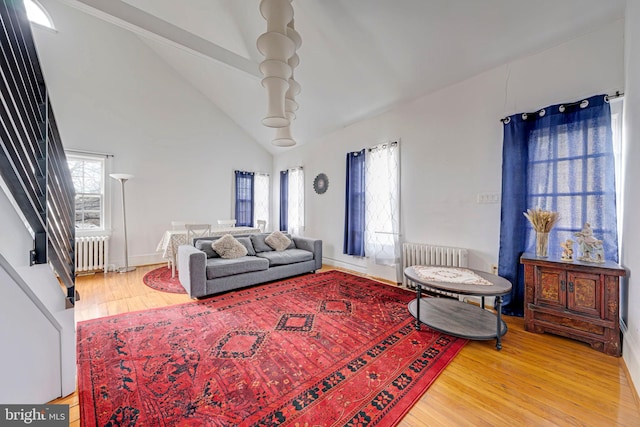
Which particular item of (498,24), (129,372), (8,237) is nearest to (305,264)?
(129,372)

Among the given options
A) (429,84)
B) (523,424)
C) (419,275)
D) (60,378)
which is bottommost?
(523,424)

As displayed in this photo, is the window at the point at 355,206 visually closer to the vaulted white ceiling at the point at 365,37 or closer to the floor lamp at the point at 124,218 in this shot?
the vaulted white ceiling at the point at 365,37

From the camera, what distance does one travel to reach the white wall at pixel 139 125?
4160 millimetres

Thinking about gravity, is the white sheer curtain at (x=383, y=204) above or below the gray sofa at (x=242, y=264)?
above

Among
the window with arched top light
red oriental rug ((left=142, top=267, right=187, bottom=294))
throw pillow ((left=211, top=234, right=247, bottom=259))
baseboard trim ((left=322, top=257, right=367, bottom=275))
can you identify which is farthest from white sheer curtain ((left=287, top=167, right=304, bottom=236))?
the window with arched top light

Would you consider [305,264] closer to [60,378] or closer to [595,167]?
[60,378]

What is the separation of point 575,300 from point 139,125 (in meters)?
6.88

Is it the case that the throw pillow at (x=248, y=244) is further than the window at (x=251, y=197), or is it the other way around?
the window at (x=251, y=197)

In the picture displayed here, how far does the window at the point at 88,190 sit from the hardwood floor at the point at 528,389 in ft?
13.7

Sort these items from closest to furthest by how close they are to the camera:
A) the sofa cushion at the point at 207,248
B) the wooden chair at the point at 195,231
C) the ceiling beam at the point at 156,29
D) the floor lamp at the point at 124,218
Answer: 1. the ceiling beam at the point at 156,29
2. the sofa cushion at the point at 207,248
3. the wooden chair at the point at 195,231
4. the floor lamp at the point at 124,218

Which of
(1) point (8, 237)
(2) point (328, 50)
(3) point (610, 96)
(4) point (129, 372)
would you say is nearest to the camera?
(1) point (8, 237)

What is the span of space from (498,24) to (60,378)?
4444mm

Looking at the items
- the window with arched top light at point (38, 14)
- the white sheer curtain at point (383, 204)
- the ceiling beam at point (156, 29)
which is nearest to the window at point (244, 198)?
the ceiling beam at point (156, 29)

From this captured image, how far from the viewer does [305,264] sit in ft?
13.6
